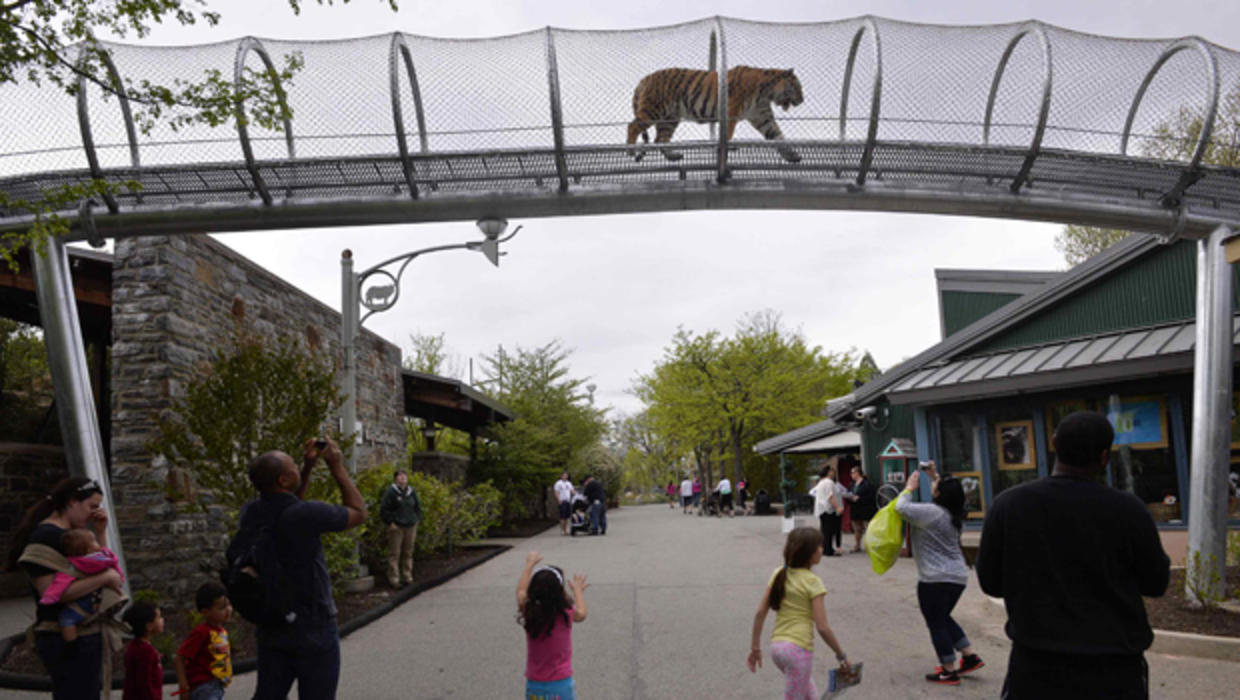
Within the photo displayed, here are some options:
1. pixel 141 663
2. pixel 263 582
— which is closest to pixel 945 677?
pixel 263 582

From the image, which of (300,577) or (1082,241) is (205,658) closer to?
(300,577)

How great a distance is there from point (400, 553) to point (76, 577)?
7.87 metres

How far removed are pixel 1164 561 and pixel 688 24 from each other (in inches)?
239

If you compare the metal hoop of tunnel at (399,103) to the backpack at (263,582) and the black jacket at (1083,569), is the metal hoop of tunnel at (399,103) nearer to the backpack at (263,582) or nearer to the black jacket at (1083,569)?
the backpack at (263,582)

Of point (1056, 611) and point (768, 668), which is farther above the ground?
point (1056, 611)

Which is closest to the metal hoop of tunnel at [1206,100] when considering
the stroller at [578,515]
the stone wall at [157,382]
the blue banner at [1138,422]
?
the blue banner at [1138,422]

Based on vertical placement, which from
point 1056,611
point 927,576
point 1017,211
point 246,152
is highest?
point 246,152

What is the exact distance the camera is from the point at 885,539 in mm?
6336

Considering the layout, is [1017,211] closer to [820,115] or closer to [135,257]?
[820,115]

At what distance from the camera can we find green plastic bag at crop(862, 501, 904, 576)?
6277mm

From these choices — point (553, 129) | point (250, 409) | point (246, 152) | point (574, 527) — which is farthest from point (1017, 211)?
point (574, 527)

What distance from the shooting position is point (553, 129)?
747cm

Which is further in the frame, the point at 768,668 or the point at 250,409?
the point at 250,409

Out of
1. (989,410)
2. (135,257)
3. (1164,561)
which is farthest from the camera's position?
(989,410)
